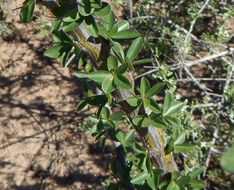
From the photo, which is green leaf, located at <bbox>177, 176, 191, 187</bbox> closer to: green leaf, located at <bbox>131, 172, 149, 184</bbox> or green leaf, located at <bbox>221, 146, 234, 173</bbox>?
green leaf, located at <bbox>131, 172, 149, 184</bbox>

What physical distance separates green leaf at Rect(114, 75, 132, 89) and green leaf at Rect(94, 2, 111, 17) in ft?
0.49

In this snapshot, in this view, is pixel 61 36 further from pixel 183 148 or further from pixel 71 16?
pixel 183 148

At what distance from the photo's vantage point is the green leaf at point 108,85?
40.3 inches

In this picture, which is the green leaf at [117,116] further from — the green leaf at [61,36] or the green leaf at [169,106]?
the green leaf at [61,36]

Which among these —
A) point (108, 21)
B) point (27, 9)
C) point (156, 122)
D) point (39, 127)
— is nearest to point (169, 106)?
point (156, 122)

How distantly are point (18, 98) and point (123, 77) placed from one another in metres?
2.40

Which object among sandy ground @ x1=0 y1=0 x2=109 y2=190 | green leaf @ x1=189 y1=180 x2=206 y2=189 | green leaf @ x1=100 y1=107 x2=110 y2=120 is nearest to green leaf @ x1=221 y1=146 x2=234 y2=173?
green leaf @ x1=100 y1=107 x2=110 y2=120

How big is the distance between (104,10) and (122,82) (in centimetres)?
17

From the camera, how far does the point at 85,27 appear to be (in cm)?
99

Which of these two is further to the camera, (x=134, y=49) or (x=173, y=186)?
(x=173, y=186)

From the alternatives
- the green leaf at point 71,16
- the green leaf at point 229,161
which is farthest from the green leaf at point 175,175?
the green leaf at point 229,161

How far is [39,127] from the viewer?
3.14 meters

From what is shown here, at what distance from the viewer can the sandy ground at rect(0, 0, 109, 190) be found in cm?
298

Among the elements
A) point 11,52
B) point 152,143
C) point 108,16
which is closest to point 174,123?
point 152,143
